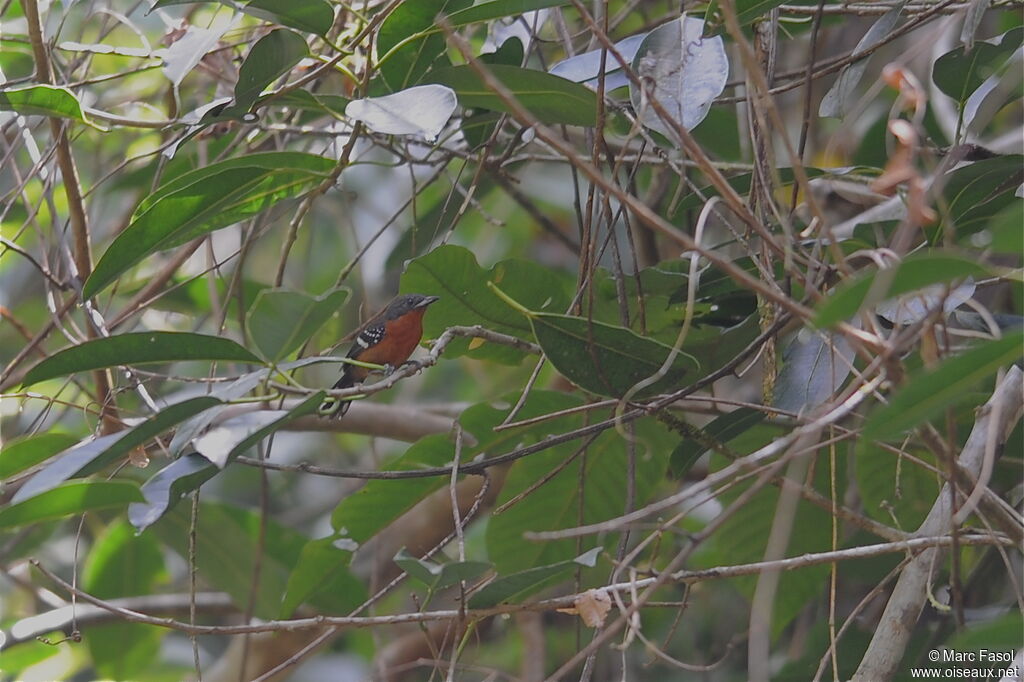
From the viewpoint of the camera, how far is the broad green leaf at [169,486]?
154 cm

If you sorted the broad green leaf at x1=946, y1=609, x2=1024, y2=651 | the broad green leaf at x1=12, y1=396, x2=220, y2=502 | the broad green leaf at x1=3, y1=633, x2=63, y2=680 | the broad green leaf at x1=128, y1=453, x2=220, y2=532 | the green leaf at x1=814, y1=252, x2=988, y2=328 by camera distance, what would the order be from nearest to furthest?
the green leaf at x1=814, y1=252, x2=988, y2=328 → the broad green leaf at x1=946, y1=609, x2=1024, y2=651 → the broad green leaf at x1=12, y1=396, x2=220, y2=502 → the broad green leaf at x1=128, y1=453, x2=220, y2=532 → the broad green leaf at x1=3, y1=633, x2=63, y2=680

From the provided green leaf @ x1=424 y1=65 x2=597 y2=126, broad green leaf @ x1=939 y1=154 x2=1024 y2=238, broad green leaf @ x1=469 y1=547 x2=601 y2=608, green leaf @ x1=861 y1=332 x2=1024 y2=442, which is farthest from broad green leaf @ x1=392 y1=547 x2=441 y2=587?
broad green leaf @ x1=939 y1=154 x2=1024 y2=238

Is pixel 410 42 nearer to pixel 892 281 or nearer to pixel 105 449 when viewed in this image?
pixel 105 449

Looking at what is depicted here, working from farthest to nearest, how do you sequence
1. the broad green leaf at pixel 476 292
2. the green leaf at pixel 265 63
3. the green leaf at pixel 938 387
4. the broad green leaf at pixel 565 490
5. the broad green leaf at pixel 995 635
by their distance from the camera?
the broad green leaf at pixel 565 490 → the broad green leaf at pixel 476 292 → the green leaf at pixel 265 63 → the broad green leaf at pixel 995 635 → the green leaf at pixel 938 387

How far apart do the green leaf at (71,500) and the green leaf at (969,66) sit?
1723mm

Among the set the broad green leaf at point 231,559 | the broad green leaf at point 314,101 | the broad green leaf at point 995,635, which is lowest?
the broad green leaf at point 231,559

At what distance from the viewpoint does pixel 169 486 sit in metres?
1.57

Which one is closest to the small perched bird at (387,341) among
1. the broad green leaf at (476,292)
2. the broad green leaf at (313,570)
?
the broad green leaf at (313,570)

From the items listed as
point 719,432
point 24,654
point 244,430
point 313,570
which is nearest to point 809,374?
point 719,432

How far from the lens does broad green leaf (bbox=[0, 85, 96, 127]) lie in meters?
1.87

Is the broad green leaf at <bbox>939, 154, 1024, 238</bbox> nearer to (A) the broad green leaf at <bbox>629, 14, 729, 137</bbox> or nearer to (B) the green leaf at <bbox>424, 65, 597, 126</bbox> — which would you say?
(A) the broad green leaf at <bbox>629, 14, 729, 137</bbox>

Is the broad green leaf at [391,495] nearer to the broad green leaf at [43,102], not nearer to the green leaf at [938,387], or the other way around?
the broad green leaf at [43,102]

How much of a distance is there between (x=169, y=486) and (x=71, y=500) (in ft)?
0.45

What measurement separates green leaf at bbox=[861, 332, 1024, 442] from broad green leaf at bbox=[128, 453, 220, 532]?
0.95m
